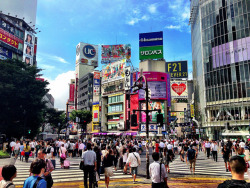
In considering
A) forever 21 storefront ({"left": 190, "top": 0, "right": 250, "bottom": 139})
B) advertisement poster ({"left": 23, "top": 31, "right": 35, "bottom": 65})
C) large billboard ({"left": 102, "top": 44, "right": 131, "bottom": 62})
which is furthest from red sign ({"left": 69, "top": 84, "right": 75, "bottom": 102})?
forever 21 storefront ({"left": 190, "top": 0, "right": 250, "bottom": 139})

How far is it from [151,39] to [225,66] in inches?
1076

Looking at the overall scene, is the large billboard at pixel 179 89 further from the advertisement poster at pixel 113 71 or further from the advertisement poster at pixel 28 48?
the advertisement poster at pixel 28 48

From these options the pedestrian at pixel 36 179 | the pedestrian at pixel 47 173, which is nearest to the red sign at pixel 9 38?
the pedestrian at pixel 47 173

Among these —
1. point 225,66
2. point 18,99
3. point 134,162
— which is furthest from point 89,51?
point 134,162

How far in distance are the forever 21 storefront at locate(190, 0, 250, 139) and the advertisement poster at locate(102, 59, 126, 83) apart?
2500 cm

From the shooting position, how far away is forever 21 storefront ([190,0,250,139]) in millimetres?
43875

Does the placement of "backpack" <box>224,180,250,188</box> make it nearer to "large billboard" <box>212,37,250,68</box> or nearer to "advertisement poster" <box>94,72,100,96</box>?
"large billboard" <box>212,37,250,68</box>

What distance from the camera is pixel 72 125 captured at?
Result: 9844 centimetres

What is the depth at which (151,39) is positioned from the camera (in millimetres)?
68125

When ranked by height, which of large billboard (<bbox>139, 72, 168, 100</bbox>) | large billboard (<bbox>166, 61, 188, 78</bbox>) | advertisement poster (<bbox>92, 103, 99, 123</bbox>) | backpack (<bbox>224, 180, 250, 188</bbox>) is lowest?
backpack (<bbox>224, 180, 250, 188</bbox>)

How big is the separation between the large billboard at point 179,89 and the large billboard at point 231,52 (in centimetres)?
3124

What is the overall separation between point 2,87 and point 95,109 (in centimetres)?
4855

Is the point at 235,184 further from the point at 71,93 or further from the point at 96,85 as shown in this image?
the point at 71,93

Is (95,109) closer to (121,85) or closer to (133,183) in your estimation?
(121,85)
